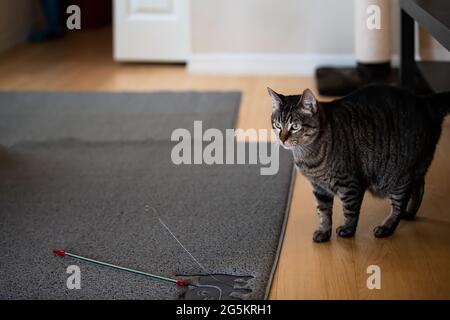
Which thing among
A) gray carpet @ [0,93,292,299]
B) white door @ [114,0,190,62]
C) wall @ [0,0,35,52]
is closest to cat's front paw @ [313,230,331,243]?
gray carpet @ [0,93,292,299]

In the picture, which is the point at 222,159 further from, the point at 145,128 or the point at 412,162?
the point at 412,162

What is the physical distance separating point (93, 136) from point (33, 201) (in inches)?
28.7

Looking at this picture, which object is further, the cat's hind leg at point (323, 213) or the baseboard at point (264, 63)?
the baseboard at point (264, 63)

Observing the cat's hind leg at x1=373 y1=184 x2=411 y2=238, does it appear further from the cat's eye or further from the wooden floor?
the cat's eye

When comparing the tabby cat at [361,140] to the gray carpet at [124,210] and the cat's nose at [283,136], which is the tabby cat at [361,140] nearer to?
the cat's nose at [283,136]

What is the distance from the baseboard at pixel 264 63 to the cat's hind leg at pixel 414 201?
197cm

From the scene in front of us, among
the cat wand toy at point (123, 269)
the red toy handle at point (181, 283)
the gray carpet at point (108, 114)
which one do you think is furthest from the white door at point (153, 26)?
the red toy handle at point (181, 283)

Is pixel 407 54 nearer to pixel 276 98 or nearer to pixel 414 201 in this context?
pixel 414 201

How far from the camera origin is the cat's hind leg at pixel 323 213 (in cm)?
214

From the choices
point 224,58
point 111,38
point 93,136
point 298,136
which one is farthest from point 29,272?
point 111,38

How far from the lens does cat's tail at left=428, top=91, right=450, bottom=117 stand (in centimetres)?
209

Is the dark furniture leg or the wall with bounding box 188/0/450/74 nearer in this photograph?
the dark furniture leg

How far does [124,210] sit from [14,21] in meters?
2.96

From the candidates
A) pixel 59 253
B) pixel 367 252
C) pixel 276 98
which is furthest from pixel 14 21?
pixel 367 252
